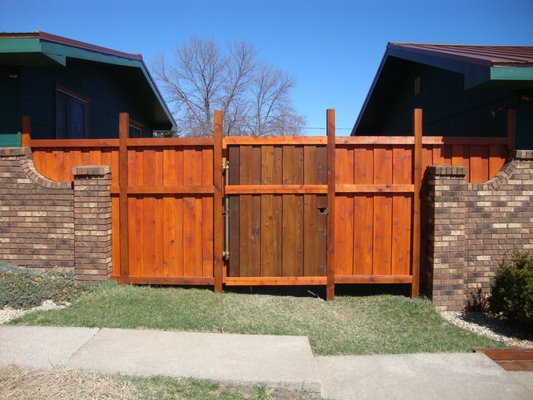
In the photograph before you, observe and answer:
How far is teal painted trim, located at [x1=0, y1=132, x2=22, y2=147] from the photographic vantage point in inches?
261

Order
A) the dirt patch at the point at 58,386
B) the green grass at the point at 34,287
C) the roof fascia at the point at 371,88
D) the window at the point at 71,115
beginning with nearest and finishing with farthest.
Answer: the dirt patch at the point at 58,386, the green grass at the point at 34,287, the window at the point at 71,115, the roof fascia at the point at 371,88

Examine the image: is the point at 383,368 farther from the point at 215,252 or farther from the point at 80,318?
the point at 80,318

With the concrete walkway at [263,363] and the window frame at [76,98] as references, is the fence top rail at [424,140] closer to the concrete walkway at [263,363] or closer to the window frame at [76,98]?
the concrete walkway at [263,363]

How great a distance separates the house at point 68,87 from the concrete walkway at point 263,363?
3.55 meters

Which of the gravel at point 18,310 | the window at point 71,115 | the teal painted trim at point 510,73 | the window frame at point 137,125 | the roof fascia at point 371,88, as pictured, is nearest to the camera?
the gravel at point 18,310

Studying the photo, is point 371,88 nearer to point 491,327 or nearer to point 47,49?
point 491,327

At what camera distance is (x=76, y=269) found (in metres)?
6.00

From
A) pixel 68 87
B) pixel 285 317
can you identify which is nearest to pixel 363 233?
pixel 285 317

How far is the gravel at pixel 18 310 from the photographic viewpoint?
5004 mm

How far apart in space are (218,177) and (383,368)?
124 inches

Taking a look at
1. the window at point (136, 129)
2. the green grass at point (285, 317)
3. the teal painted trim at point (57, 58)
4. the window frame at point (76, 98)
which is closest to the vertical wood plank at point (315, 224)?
the green grass at point (285, 317)

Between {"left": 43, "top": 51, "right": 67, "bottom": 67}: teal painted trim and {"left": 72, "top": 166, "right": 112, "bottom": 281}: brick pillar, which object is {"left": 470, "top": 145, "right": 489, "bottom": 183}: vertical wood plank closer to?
{"left": 72, "top": 166, "right": 112, "bottom": 281}: brick pillar

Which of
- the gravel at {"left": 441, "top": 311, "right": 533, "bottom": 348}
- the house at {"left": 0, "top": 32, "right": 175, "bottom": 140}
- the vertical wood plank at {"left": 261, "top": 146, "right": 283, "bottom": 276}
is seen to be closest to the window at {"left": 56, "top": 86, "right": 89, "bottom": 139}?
the house at {"left": 0, "top": 32, "right": 175, "bottom": 140}

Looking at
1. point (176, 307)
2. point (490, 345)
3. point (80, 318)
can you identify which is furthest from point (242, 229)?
point (490, 345)
